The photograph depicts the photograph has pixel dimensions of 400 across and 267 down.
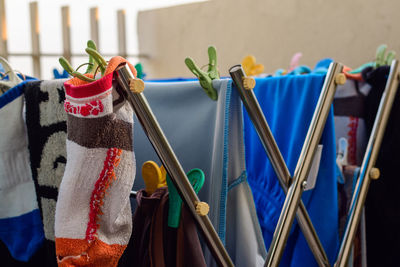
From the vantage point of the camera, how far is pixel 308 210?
853 mm

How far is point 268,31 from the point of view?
2.88 m

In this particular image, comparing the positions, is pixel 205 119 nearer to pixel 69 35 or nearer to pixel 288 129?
pixel 288 129

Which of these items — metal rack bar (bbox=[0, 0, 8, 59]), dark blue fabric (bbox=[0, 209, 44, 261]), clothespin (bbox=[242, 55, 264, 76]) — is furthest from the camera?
metal rack bar (bbox=[0, 0, 8, 59])

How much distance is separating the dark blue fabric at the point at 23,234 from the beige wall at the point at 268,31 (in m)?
2.06

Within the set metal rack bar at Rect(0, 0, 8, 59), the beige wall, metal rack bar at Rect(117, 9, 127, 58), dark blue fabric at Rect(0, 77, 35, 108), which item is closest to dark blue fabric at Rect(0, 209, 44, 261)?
dark blue fabric at Rect(0, 77, 35, 108)

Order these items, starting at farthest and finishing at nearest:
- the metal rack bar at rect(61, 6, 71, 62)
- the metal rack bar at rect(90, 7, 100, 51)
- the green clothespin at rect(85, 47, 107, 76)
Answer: the metal rack bar at rect(90, 7, 100, 51) → the metal rack bar at rect(61, 6, 71, 62) → the green clothespin at rect(85, 47, 107, 76)

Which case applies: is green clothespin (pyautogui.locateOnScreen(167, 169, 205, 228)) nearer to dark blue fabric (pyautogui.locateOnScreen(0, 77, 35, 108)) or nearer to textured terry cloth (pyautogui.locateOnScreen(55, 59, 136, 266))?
textured terry cloth (pyautogui.locateOnScreen(55, 59, 136, 266))

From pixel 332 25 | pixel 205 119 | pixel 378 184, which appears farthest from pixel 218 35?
pixel 205 119

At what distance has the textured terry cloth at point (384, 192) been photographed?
959 millimetres

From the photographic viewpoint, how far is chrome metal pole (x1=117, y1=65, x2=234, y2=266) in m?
0.52

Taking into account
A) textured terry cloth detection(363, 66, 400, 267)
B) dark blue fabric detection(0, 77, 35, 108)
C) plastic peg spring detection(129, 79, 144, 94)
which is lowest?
Result: textured terry cloth detection(363, 66, 400, 267)

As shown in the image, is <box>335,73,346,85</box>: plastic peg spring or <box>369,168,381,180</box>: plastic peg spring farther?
<box>369,168,381,180</box>: plastic peg spring

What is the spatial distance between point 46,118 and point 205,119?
278 millimetres

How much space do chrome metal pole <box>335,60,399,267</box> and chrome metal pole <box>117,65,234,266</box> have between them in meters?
0.38
